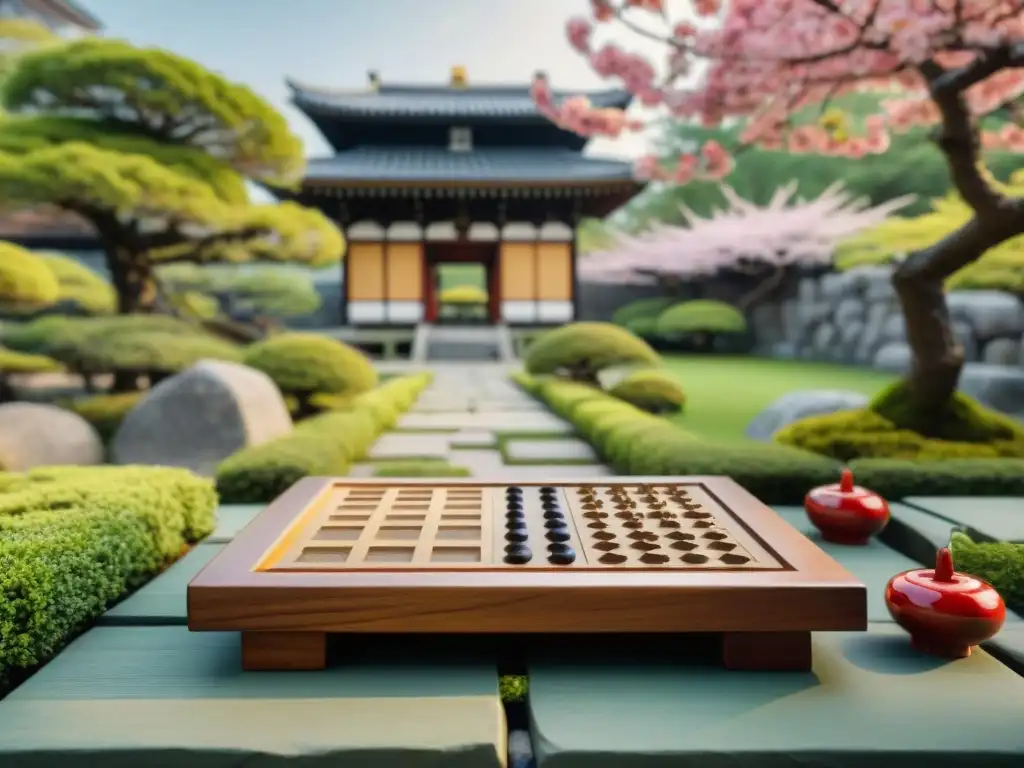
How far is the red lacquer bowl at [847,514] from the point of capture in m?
2.26

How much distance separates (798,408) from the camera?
Answer: 5746 millimetres

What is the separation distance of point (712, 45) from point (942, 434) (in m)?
2.87

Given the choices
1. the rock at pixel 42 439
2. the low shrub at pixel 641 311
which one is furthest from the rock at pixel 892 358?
the rock at pixel 42 439

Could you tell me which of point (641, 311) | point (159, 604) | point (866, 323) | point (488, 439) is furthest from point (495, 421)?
point (641, 311)

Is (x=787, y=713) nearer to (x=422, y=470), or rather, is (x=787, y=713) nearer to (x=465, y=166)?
(x=422, y=470)

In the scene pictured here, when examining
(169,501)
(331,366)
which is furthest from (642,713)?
(331,366)

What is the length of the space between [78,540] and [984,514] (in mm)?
2756

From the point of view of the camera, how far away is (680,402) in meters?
7.55

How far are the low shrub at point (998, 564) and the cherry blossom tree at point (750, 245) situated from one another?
1631cm

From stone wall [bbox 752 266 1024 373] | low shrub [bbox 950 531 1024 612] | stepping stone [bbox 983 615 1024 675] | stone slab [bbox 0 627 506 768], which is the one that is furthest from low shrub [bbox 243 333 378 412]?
stone wall [bbox 752 266 1024 373]

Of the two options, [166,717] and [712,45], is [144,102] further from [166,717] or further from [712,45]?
[166,717]

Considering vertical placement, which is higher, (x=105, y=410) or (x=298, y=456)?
(x=298, y=456)

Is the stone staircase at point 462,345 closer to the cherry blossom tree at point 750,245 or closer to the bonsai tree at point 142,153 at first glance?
the bonsai tree at point 142,153

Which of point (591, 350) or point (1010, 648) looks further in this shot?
point (591, 350)
